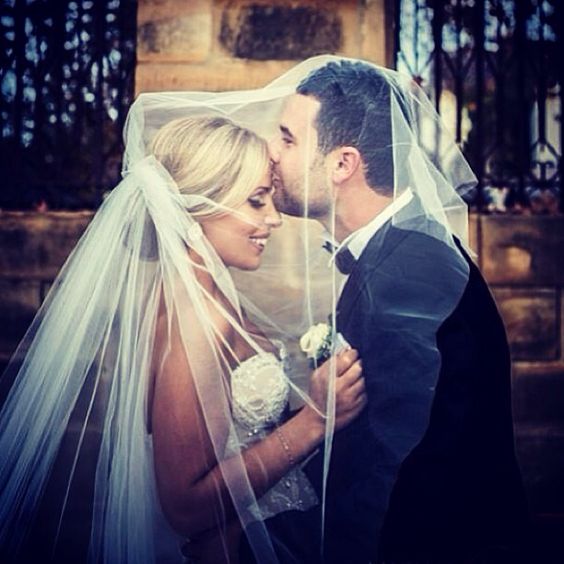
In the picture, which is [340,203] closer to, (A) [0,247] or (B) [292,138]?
(B) [292,138]

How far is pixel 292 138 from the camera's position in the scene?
2590 millimetres

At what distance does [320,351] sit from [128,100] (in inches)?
74.3

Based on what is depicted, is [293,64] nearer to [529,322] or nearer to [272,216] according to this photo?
[272,216]

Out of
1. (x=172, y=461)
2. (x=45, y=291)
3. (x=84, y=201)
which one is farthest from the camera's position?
(x=84, y=201)

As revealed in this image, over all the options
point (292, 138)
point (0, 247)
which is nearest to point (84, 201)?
point (0, 247)

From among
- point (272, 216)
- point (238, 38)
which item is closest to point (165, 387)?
point (272, 216)

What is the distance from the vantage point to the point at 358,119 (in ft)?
8.58

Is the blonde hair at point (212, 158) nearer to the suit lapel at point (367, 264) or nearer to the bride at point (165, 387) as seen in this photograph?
the bride at point (165, 387)

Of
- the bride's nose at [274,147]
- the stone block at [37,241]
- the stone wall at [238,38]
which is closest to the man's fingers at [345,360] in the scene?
the bride's nose at [274,147]

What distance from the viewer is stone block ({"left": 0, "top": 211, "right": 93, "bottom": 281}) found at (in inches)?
139

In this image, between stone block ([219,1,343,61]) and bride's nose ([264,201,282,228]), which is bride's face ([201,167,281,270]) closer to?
A: bride's nose ([264,201,282,228])

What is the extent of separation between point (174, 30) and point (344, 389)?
76.2 inches

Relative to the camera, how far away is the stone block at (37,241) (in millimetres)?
3523

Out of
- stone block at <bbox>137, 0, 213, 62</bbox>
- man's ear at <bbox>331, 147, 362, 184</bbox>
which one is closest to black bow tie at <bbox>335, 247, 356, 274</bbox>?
man's ear at <bbox>331, 147, 362, 184</bbox>
